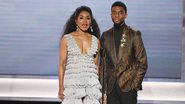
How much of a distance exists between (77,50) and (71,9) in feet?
5.52

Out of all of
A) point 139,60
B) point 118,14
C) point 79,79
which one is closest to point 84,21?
point 118,14

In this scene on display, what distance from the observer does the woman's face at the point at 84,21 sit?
333 centimetres

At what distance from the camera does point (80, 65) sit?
324 cm

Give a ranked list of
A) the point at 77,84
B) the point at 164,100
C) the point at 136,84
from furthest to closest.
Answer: the point at 164,100, the point at 136,84, the point at 77,84

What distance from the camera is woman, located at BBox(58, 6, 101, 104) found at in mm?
3234

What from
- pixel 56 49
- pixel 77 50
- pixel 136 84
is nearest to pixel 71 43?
pixel 77 50

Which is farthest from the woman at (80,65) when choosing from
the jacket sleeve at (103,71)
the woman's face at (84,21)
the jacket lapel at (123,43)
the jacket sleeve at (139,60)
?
the jacket sleeve at (139,60)

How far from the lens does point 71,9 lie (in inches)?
192

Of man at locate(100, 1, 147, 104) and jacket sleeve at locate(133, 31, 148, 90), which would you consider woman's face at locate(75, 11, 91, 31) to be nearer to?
man at locate(100, 1, 147, 104)

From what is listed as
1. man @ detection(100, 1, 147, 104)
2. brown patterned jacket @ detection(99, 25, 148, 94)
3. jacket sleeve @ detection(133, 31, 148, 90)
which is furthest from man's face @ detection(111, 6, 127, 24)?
jacket sleeve @ detection(133, 31, 148, 90)

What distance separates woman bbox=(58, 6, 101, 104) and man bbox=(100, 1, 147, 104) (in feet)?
0.64

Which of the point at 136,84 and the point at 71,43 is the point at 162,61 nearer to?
the point at 136,84

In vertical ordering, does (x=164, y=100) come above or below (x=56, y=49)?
below

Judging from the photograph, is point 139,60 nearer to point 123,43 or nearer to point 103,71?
point 123,43
